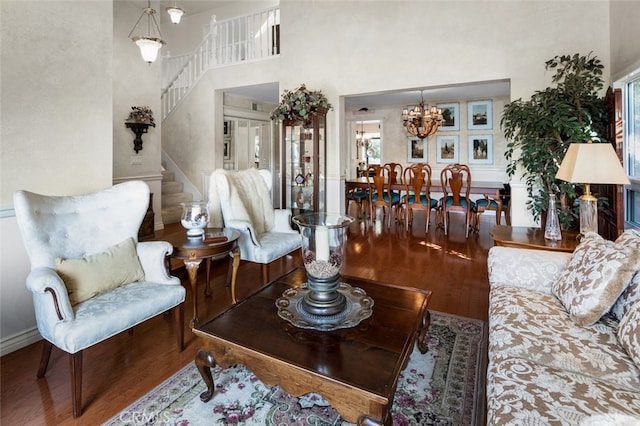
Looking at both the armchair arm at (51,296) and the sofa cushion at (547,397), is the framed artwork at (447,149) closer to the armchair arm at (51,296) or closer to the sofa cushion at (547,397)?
the sofa cushion at (547,397)

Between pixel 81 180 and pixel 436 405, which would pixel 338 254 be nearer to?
pixel 436 405

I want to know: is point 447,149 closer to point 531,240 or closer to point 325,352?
point 531,240

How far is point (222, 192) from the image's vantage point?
10.2 ft

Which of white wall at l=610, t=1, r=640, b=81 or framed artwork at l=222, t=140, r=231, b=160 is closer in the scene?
white wall at l=610, t=1, r=640, b=81

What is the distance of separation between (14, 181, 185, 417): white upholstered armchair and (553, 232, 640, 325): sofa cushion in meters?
2.22

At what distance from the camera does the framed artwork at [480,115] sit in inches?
307

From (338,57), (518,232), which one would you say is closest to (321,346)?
(518,232)

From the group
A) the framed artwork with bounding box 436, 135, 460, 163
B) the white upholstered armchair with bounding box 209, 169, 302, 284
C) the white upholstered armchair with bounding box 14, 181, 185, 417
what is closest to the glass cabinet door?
the white upholstered armchair with bounding box 209, 169, 302, 284

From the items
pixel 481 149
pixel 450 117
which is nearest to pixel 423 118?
pixel 450 117

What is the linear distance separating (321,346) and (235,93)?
6.67 metres

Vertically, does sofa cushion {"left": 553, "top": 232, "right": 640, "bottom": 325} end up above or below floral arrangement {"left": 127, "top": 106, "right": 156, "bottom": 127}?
below

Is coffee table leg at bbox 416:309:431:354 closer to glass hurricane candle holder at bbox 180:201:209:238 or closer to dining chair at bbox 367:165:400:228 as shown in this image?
glass hurricane candle holder at bbox 180:201:209:238

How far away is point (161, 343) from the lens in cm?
234

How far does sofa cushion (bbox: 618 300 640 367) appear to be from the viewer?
1310mm
